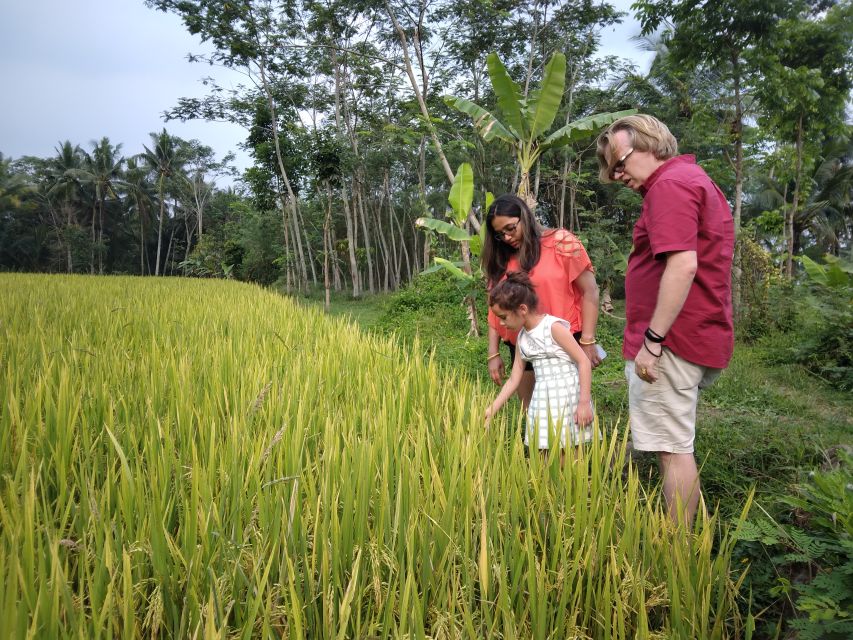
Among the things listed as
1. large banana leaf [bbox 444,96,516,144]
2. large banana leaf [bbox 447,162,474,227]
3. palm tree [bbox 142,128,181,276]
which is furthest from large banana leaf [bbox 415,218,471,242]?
palm tree [bbox 142,128,181,276]

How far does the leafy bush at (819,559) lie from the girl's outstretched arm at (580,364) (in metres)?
0.61

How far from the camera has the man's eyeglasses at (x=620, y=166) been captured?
5.20 feet

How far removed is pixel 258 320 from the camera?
3.98m

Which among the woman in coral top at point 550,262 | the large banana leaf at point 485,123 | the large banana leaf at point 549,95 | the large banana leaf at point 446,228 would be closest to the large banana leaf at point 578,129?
the large banana leaf at point 549,95

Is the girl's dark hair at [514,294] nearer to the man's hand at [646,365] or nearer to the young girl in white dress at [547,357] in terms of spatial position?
the young girl in white dress at [547,357]

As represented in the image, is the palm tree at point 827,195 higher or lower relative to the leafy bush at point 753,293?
higher

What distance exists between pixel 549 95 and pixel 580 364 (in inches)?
150

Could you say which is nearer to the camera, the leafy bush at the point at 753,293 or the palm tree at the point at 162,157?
the leafy bush at the point at 753,293

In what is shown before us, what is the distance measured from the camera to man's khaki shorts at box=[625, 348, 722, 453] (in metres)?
1.54

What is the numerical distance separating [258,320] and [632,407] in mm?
3021

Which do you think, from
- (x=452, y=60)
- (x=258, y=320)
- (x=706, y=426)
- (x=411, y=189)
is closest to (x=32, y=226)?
(x=411, y=189)

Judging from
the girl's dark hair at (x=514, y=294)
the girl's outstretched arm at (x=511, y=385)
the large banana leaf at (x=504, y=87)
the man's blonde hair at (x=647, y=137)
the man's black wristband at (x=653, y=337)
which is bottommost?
the girl's outstretched arm at (x=511, y=385)

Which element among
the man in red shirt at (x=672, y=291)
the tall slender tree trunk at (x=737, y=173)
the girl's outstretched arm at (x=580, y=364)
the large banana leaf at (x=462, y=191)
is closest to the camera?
the man in red shirt at (x=672, y=291)

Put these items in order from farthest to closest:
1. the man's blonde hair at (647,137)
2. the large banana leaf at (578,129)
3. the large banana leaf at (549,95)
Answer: the large banana leaf at (578,129) < the large banana leaf at (549,95) < the man's blonde hair at (647,137)
